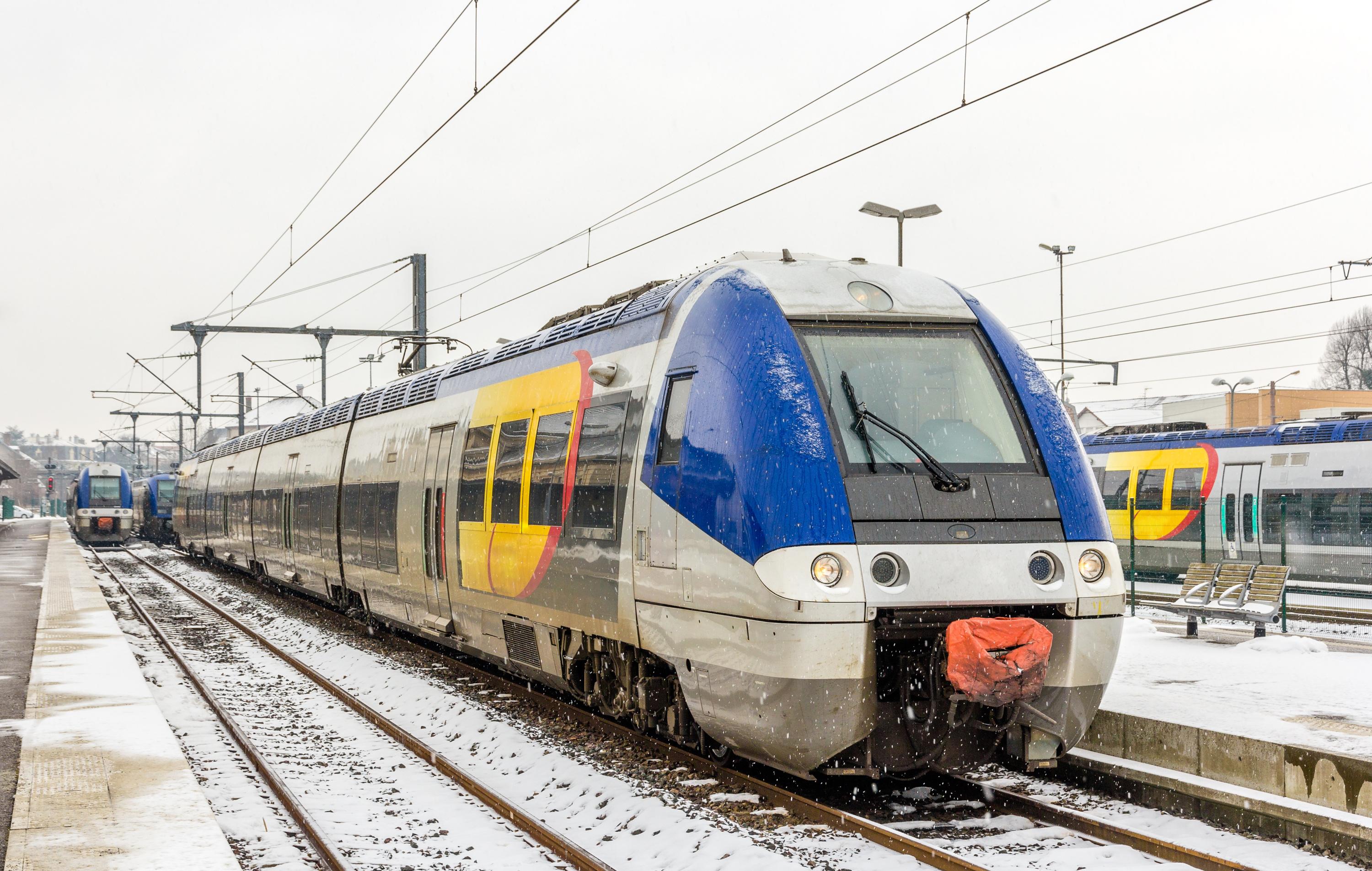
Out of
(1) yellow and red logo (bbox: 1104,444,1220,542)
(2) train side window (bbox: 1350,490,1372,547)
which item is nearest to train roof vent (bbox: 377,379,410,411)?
(1) yellow and red logo (bbox: 1104,444,1220,542)

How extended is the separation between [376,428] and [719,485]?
9.81m

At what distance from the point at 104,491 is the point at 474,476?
4244cm

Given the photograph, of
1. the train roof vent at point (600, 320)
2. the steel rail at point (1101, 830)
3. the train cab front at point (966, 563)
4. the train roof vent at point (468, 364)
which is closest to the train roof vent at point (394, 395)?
the train roof vent at point (468, 364)

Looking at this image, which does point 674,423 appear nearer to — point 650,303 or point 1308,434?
point 650,303

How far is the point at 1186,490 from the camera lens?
24.1 m

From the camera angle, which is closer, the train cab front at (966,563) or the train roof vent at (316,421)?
the train cab front at (966,563)

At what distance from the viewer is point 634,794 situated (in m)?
7.57

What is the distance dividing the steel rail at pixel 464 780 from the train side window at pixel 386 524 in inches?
57.2

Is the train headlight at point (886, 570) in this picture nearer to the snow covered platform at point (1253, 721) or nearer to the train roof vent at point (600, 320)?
the snow covered platform at point (1253, 721)

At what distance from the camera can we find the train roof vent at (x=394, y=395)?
599 inches

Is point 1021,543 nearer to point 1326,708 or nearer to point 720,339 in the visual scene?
point 720,339

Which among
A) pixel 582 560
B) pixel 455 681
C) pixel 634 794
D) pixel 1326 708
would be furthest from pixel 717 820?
pixel 455 681

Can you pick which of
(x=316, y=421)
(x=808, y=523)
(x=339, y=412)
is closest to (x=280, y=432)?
(x=316, y=421)

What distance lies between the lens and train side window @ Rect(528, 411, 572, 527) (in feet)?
30.9
